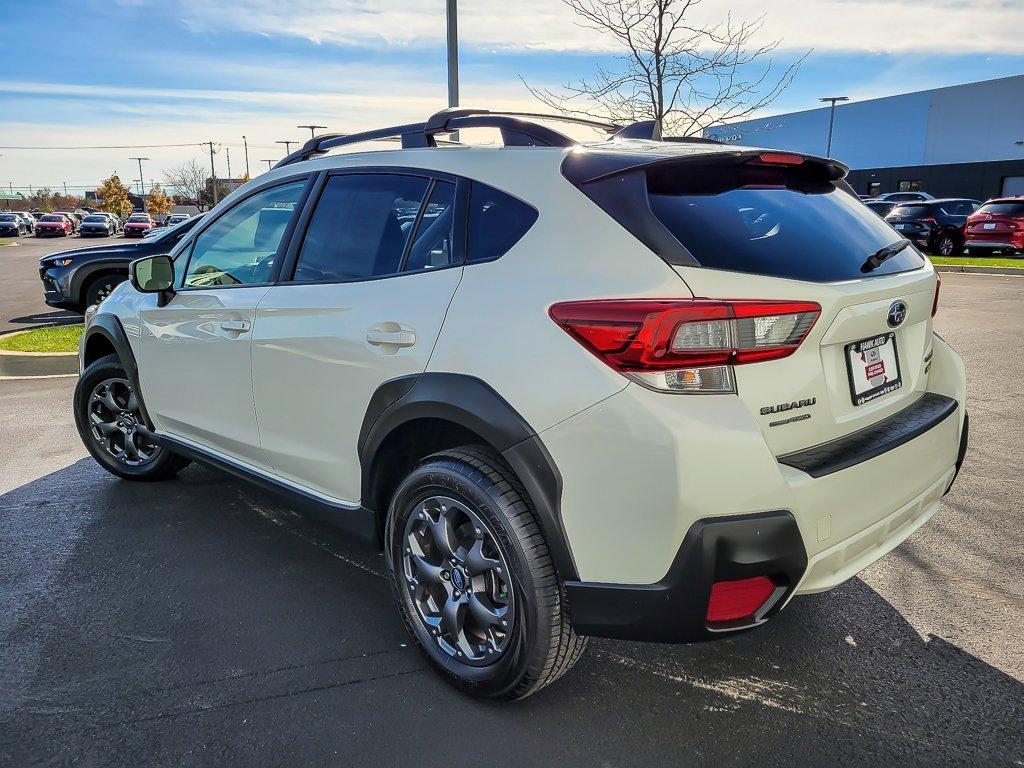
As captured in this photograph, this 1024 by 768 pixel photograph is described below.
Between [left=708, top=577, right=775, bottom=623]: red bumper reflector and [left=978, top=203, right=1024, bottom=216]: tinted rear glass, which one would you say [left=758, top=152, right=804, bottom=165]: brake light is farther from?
[left=978, top=203, right=1024, bottom=216]: tinted rear glass

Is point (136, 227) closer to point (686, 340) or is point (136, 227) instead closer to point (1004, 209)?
point (1004, 209)

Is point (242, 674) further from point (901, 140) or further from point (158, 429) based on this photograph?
point (901, 140)

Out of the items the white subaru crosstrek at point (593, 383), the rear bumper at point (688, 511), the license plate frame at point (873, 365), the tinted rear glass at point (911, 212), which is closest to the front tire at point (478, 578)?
the white subaru crosstrek at point (593, 383)

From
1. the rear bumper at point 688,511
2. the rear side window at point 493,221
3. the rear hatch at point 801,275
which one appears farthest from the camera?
the rear side window at point 493,221

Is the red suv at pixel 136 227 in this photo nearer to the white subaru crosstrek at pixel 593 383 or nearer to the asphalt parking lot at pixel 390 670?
the asphalt parking lot at pixel 390 670

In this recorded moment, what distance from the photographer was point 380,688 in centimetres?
273

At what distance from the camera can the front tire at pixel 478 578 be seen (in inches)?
93.4

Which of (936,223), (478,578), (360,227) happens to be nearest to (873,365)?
(478,578)

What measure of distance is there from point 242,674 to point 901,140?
53.6m

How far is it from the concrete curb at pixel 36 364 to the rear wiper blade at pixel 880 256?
25.5 ft

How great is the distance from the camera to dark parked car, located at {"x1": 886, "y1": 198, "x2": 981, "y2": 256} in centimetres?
2253

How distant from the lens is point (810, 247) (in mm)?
2494

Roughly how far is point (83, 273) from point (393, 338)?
1037 cm

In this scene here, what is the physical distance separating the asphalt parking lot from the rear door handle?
3.80ft
